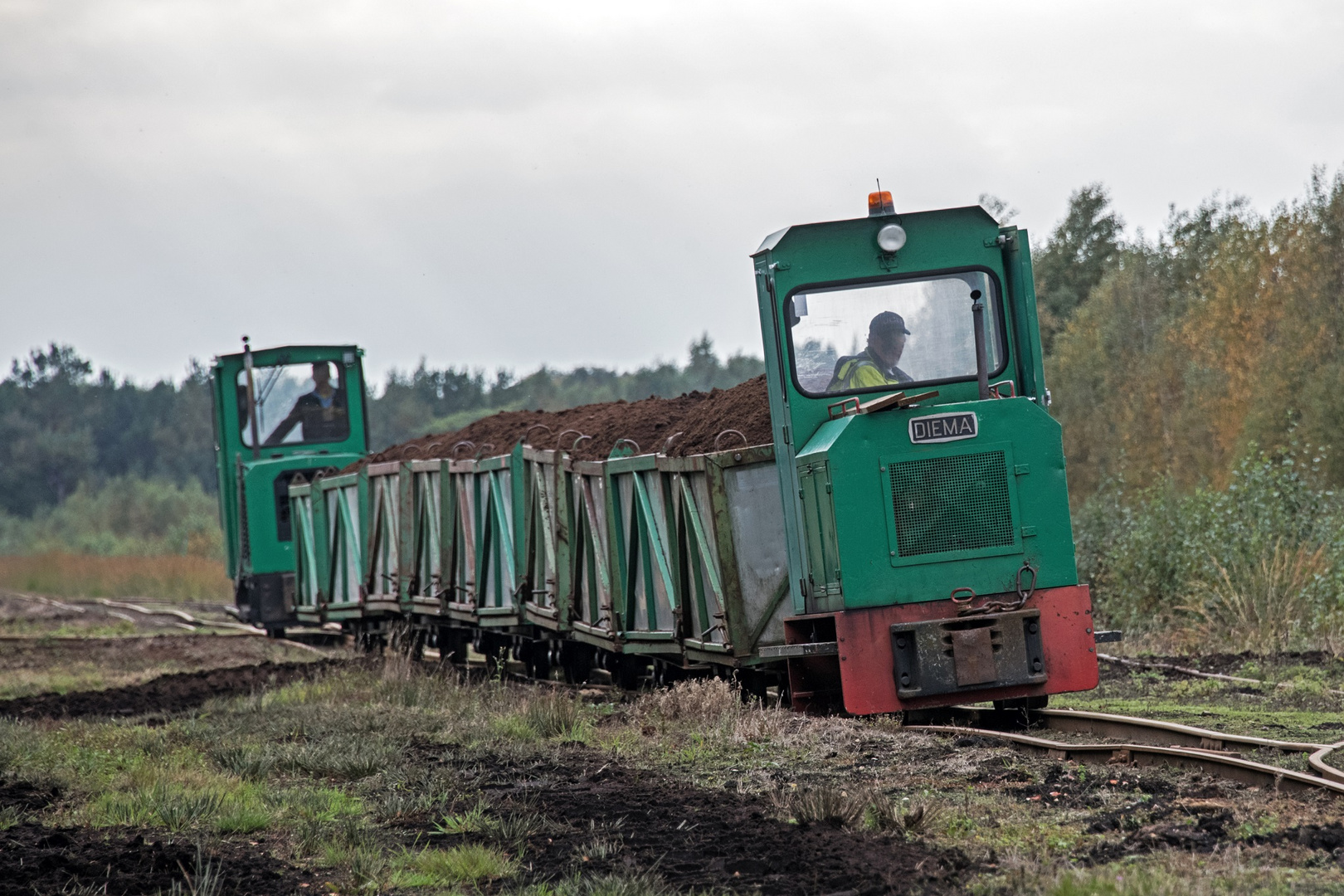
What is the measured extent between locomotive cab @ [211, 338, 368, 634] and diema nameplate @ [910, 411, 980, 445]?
13.8 meters

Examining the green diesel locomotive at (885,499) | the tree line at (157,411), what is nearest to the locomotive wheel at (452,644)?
the green diesel locomotive at (885,499)

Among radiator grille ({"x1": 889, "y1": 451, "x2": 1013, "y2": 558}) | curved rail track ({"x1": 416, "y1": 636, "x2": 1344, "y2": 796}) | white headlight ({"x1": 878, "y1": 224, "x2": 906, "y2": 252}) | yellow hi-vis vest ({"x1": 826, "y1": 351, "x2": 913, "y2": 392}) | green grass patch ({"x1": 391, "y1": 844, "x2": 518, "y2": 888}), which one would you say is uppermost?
white headlight ({"x1": 878, "y1": 224, "x2": 906, "y2": 252})

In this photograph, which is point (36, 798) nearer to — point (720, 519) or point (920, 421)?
point (720, 519)

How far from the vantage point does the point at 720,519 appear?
1031 cm

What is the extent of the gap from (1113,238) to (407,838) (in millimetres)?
54427

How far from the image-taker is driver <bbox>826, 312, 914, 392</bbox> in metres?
9.61

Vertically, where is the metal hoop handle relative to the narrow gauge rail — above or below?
above

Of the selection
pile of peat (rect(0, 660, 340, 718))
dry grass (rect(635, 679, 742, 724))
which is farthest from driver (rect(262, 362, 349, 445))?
dry grass (rect(635, 679, 742, 724))

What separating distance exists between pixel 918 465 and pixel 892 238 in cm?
154

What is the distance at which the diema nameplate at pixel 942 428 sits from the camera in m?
9.07

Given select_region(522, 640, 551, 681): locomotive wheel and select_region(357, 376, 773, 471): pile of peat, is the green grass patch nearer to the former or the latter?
select_region(357, 376, 773, 471): pile of peat

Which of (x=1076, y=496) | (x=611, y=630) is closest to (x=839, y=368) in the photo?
(x=611, y=630)

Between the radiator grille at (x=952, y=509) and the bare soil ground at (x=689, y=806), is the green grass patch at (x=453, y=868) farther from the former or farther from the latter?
the radiator grille at (x=952, y=509)

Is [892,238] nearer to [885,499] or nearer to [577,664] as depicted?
[885,499]
